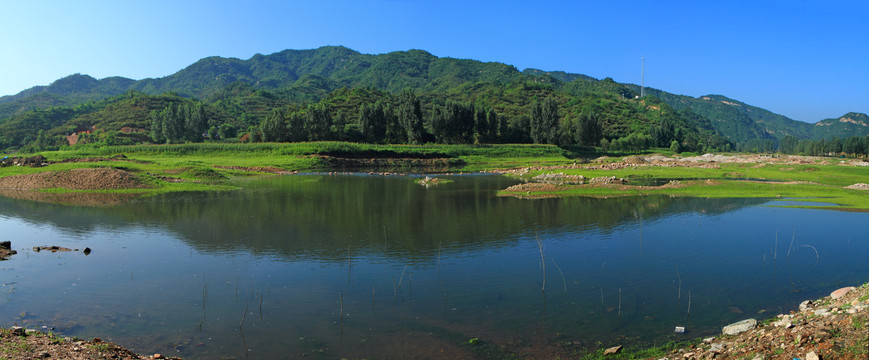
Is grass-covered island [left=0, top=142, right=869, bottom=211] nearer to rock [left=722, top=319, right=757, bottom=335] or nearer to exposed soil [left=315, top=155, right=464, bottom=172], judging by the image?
exposed soil [left=315, top=155, right=464, bottom=172]

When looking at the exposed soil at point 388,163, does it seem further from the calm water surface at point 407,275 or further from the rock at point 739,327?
the rock at point 739,327

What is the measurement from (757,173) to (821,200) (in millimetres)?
29837

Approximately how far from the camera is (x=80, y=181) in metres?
43.9

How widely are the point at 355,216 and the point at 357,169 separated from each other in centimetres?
5376

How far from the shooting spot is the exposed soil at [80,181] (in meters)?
43.4

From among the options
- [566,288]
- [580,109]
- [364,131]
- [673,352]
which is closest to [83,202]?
[566,288]

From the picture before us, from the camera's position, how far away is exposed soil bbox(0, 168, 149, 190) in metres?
43.4

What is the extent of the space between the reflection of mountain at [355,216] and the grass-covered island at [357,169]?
4681 mm

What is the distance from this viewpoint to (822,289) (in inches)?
650

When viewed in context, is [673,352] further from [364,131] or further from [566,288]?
[364,131]

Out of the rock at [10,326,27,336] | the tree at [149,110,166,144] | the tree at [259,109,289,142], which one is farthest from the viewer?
the tree at [149,110,166,144]

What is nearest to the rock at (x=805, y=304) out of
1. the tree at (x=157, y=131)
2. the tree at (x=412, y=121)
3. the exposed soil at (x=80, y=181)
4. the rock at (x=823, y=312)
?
the rock at (x=823, y=312)

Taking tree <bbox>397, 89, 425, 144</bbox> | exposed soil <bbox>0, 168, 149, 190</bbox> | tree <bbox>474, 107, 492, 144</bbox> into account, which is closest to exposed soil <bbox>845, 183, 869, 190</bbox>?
exposed soil <bbox>0, 168, 149, 190</bbox>

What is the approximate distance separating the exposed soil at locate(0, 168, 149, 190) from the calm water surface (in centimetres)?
1012
